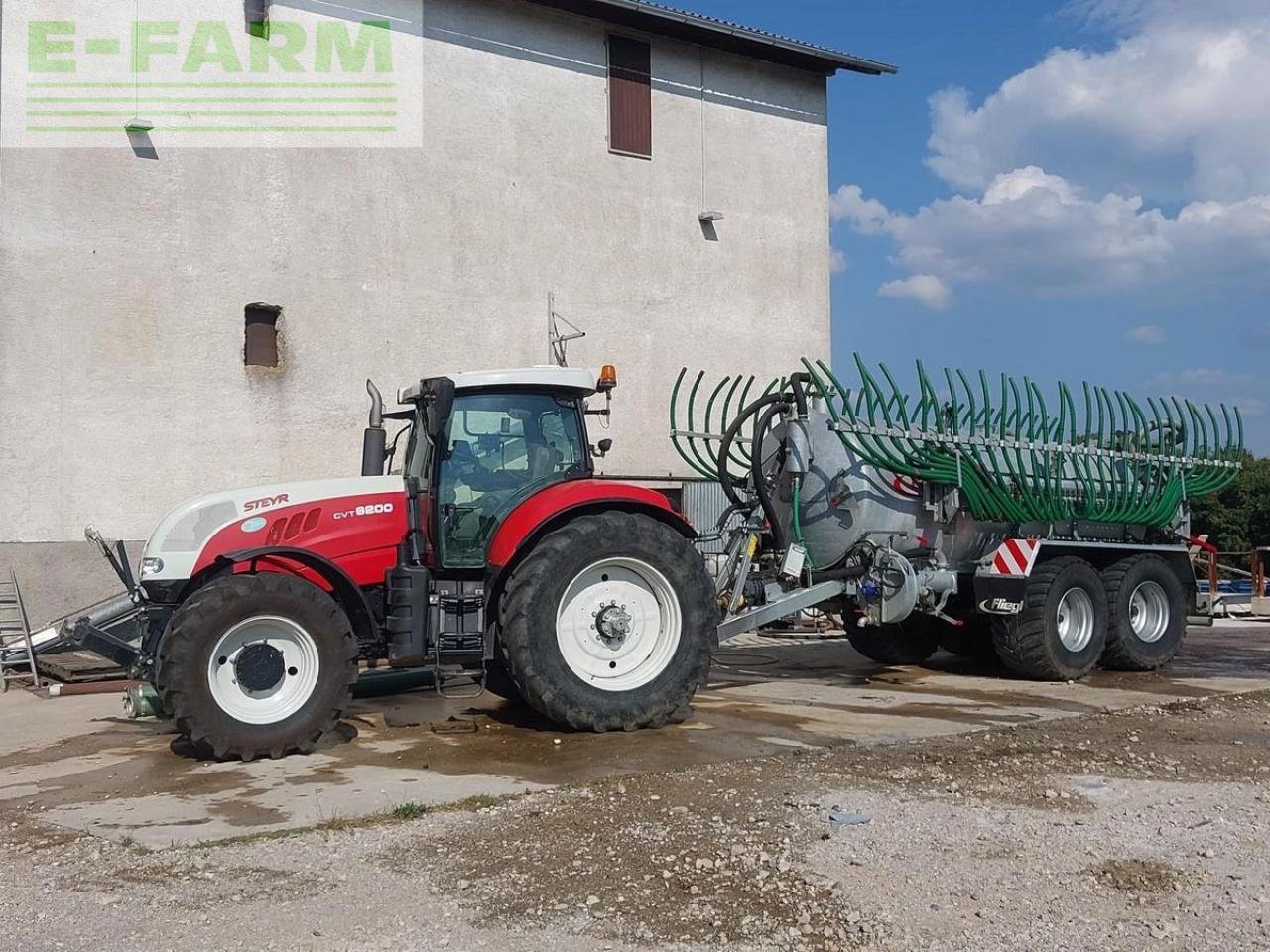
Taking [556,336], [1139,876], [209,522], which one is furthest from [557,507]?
[556,336]

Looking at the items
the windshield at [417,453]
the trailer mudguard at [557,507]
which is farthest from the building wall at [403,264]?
the trailer mudguard at [557,507]

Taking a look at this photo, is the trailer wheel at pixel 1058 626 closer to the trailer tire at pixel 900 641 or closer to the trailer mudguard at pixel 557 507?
the trailer tire at pixel 900 641

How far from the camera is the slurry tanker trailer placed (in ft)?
21.5

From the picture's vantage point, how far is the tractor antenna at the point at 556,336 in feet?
50.8

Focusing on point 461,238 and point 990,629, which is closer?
point 990,629

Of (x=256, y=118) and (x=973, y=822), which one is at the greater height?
(x=256, y=118)

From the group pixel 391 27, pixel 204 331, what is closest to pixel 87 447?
pixel 204 331

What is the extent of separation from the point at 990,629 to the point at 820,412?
96.6 inches

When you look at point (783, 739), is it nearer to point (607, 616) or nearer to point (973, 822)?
point (607, 616)

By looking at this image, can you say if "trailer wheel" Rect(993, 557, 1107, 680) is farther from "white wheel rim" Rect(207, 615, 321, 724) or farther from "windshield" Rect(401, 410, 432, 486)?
"white wheel rim" Rect(207, 615, 321, 724)

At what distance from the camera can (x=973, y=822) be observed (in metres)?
5.04

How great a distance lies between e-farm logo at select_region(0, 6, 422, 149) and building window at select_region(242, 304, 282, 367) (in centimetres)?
199

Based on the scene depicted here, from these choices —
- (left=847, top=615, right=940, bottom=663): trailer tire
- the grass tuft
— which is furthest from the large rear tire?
the grass tuft

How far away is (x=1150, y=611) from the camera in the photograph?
→ 10859 mm
